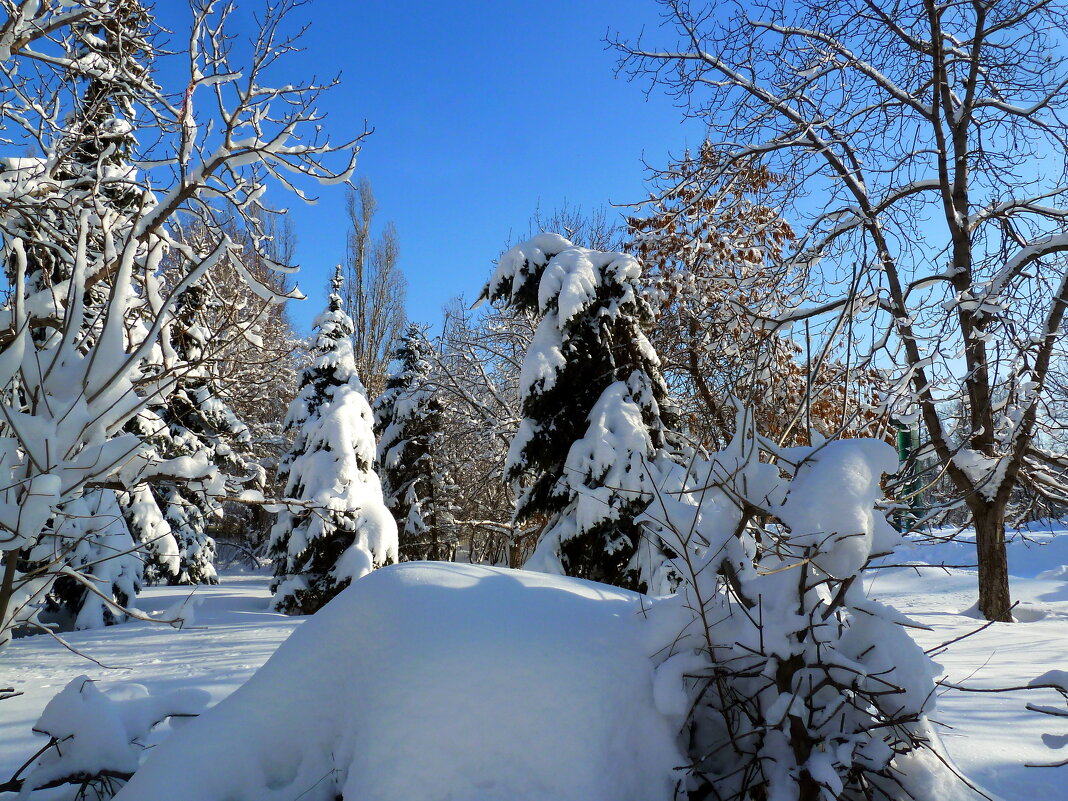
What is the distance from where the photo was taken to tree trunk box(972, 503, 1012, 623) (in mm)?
7035

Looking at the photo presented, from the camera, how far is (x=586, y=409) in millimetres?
7621

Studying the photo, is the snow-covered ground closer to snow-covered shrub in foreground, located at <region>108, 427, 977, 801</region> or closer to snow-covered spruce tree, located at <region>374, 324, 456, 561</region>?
snow-covered shrub in foreground, located at <region>108, 427, 977, 801</region>

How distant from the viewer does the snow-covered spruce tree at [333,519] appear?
34.7ft

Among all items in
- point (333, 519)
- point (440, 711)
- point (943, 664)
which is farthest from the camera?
point (333, 519)

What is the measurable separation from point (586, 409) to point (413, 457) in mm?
10944

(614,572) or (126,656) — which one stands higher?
(614,572)

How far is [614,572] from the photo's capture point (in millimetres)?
7074

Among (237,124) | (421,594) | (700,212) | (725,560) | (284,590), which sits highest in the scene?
(700,212)

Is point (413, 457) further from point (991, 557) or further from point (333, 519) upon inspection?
point (991, 557)

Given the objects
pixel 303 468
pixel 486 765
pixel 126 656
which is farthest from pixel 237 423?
pixel 486 765

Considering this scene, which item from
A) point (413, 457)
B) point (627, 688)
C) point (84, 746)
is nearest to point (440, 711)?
point (627, 688)

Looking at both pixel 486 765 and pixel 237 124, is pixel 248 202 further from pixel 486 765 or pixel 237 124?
pixel 486 765

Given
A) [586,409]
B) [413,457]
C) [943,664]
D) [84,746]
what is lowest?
[84,746]

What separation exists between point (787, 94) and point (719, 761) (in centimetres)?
723
